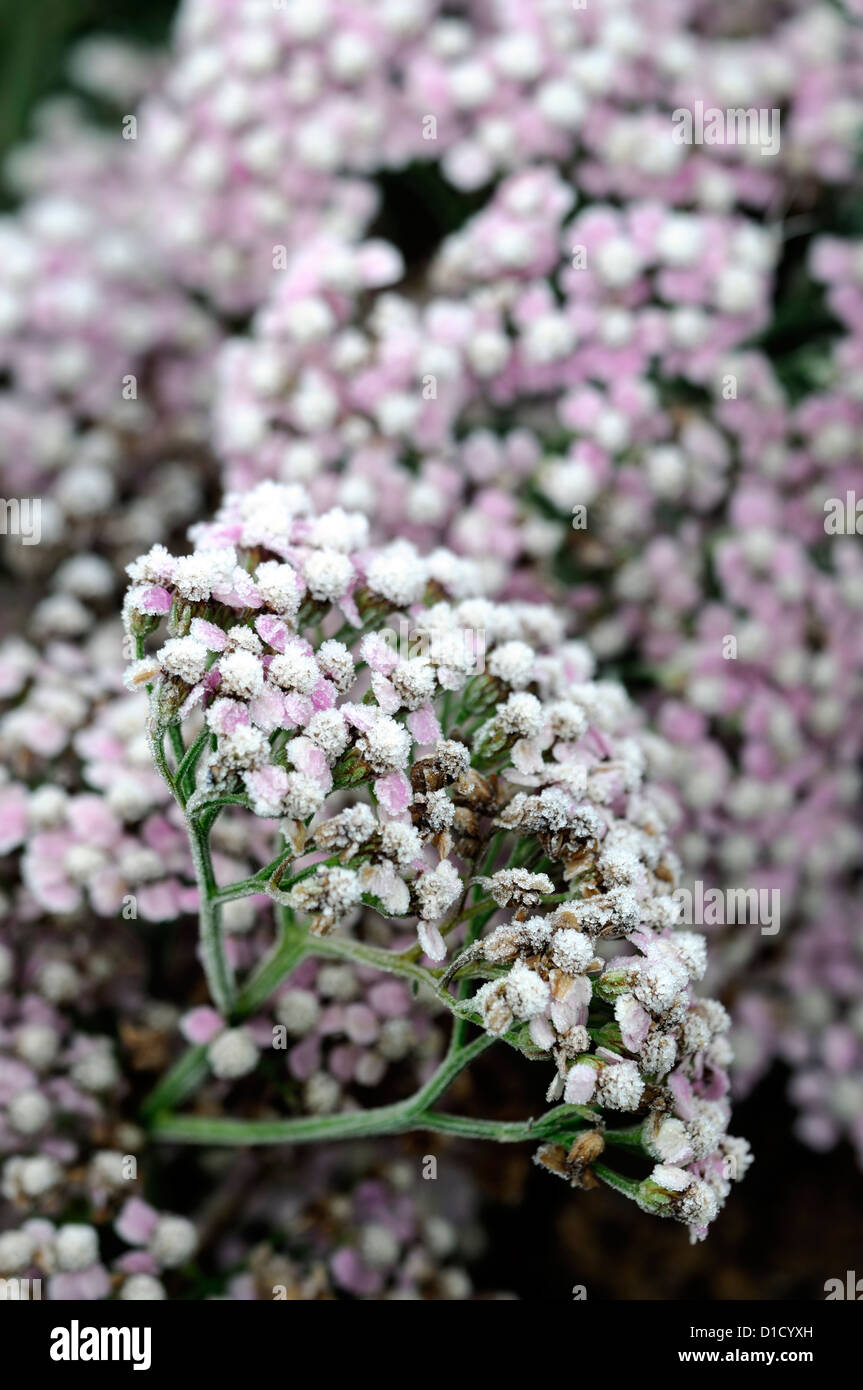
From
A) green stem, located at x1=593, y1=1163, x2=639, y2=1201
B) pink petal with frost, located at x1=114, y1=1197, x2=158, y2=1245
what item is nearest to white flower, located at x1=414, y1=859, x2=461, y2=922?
green stem, located at x1=593, y1=1163, x2=639, y2=1201

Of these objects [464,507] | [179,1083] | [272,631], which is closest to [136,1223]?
[179,1083]

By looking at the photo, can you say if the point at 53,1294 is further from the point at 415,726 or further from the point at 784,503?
the point at 784,503

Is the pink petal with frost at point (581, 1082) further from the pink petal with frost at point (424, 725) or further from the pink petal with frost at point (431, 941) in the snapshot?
the pink petal with frost at point (424, 725)

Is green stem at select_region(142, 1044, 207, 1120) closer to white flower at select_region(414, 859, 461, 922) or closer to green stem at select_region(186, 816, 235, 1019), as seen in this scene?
green stem at select_region(186, 816, 235, 1019)

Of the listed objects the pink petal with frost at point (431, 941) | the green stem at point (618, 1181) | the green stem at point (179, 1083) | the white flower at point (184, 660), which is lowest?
the green stem at point (618, 1181)

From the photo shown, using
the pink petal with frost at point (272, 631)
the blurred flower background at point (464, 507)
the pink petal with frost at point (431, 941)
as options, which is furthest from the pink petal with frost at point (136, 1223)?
the pink petal with frost at point (272, 631)

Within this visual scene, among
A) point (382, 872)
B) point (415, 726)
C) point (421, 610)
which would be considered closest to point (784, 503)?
point (421, 610)

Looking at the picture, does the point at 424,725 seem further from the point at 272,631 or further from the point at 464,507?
the point at 464,507

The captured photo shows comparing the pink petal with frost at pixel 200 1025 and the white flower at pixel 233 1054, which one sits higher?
the pink petal with frost at pixel 200 1025
